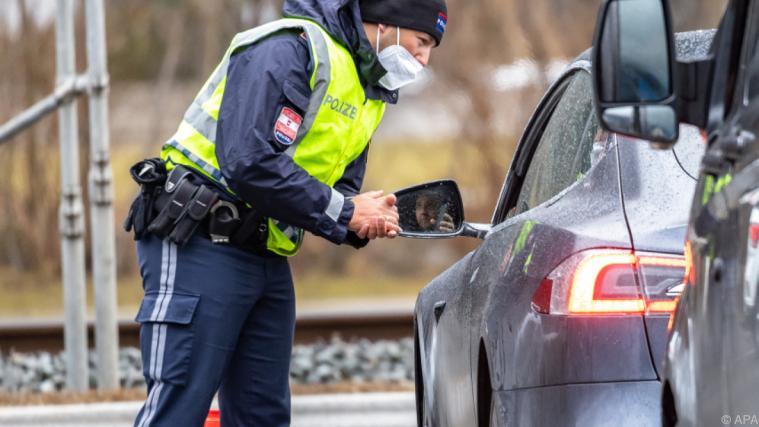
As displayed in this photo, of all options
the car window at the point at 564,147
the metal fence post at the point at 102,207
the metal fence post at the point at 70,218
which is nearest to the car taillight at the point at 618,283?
the car window at the point at 564,147

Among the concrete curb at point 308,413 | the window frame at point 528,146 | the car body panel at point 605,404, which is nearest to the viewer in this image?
the car body panel at point 605,404

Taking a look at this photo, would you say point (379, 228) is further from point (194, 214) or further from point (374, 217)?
point (194, 214)

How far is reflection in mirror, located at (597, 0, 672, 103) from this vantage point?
10.5 feet

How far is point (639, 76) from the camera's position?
3.21 metres

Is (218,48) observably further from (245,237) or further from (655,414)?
(655,414)

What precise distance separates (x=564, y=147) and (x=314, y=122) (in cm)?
79

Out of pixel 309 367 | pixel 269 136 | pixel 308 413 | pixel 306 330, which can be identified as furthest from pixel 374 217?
pixel 306 330

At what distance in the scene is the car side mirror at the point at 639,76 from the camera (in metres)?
3.19

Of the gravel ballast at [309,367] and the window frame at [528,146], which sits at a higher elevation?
the window frame at [528,146]

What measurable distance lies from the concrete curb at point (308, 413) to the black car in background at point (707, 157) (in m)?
4.24

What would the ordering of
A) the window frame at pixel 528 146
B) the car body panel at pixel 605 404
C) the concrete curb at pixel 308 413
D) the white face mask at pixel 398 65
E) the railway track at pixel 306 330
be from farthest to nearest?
the railway track at pixel 306 330 < the concrete curb at pixel 308 413 < the white face mask at pixel 398 65 < the window frame at pixel 528 146 < the car body panel at pixel 605 404

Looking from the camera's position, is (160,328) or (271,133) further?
(160,328)

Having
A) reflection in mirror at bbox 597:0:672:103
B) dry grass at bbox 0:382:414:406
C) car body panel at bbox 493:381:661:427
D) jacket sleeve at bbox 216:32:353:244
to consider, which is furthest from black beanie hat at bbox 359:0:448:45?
dry grass at bbox 0:382:414:406

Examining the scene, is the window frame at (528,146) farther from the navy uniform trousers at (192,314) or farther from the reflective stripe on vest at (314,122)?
the navy uniform trousers at (192,314)
